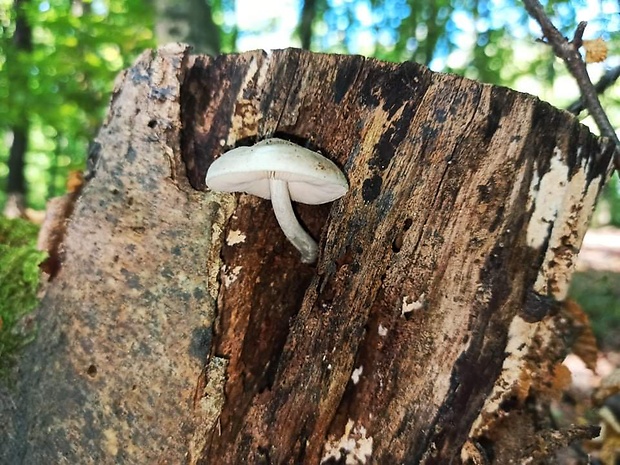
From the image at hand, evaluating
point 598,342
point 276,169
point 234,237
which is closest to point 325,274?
point 234,237

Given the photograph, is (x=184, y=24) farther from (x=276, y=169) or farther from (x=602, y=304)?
(x=602, y=304)

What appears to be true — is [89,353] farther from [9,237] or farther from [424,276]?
[9,237]

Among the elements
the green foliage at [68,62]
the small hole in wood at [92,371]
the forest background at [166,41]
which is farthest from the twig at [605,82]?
the green foliage at [68,62]

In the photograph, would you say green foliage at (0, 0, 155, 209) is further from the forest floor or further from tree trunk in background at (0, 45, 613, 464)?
the forest floor

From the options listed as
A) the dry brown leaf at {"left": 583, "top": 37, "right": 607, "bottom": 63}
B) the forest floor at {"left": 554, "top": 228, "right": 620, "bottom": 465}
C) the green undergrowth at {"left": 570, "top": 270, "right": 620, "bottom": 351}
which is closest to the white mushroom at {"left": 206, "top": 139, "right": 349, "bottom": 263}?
the dry brown leaf at {"left": 583, "top": 37, "right": 607, "bottom": 63}

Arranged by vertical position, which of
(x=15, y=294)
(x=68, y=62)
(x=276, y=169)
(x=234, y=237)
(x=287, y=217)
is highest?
(x=68, y=62)
